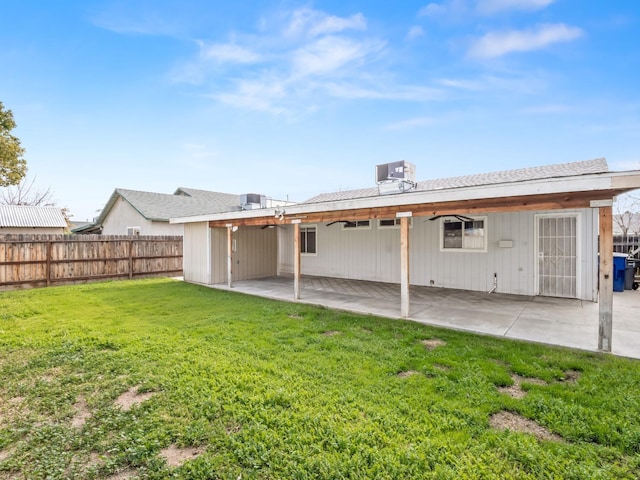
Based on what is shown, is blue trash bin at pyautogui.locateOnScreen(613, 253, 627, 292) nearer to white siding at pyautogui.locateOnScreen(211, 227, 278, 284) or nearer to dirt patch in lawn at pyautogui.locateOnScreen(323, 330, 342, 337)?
dirt patch in lawn at pyautogui.locateOnScreen(323, 330, 342, 337)

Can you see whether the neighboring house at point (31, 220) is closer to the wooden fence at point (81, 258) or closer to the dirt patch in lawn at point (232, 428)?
the wooden fence at point (81, 258)

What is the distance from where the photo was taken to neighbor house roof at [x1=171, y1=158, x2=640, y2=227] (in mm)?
4074

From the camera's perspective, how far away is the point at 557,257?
7676mm

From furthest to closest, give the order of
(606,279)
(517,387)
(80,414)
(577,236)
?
(577,236), (606,279), (517,387), (80,414)

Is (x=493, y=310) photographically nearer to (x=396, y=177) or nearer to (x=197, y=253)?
(x=396, y=177)

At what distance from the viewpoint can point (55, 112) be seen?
12.6m

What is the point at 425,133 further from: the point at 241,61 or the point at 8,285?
the point at 8,285

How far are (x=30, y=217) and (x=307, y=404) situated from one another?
24330mm

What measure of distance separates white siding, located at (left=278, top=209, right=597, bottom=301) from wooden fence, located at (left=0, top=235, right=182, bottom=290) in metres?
5.90

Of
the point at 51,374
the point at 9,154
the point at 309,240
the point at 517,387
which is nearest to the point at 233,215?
the point at 309,240

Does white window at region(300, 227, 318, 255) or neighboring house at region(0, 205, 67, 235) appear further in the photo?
neighboring house at region(0, 205, 67, 235)

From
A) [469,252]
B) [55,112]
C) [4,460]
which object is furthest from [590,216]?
[55,112]

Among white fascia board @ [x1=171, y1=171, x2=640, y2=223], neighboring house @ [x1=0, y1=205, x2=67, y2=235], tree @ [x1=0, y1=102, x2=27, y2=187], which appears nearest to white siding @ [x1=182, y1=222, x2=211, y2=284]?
white fascia board @ [x1=171, y1=171, x2=640, y2=223]

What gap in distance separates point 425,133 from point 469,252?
6.26 m
